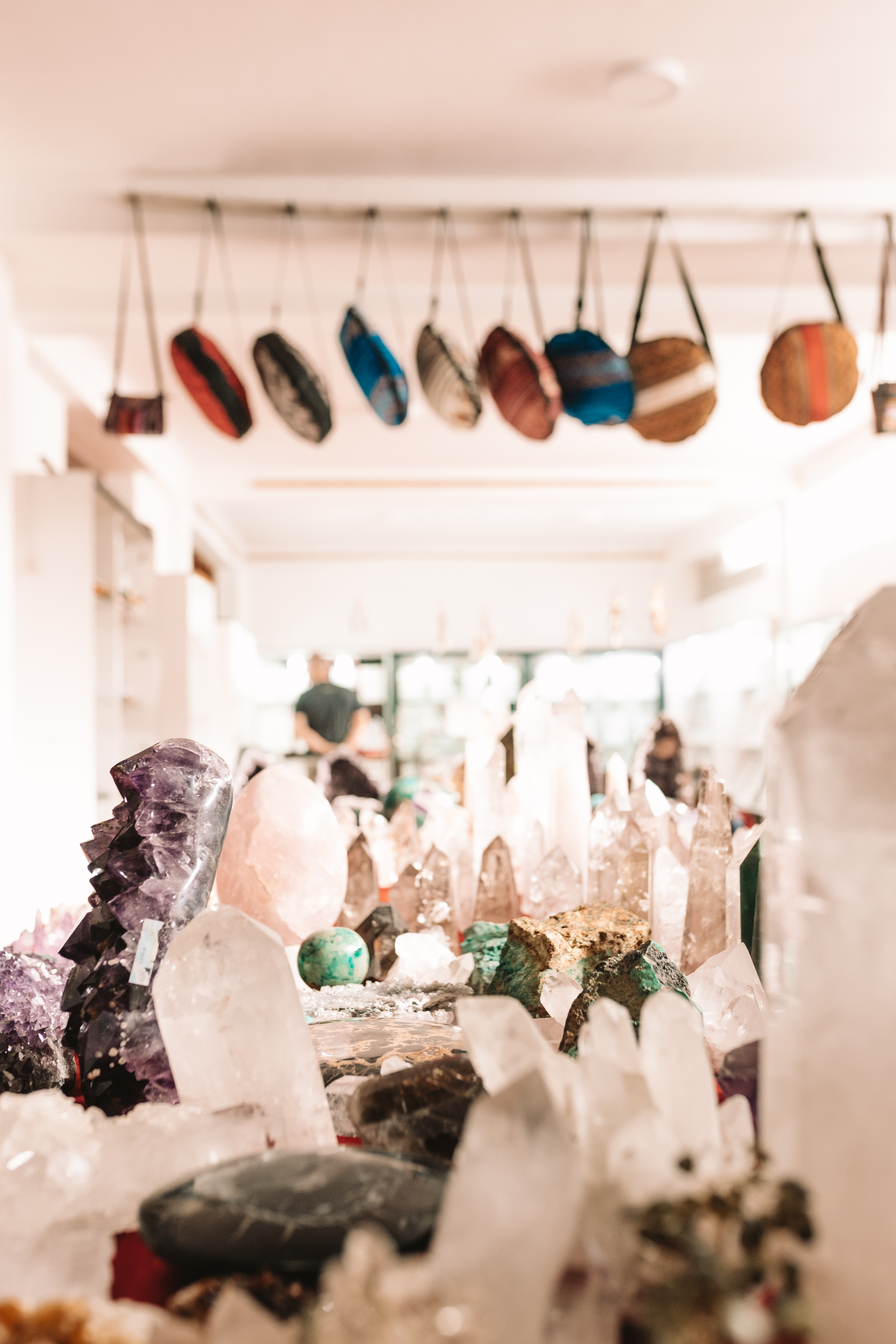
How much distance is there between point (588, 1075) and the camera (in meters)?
0.47

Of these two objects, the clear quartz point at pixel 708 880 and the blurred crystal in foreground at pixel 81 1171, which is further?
the clear quartz point at pixel 708 880

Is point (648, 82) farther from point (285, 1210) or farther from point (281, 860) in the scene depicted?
point (285, 1210)

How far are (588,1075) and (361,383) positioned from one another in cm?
222

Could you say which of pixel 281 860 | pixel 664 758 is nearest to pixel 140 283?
pixel 664 758

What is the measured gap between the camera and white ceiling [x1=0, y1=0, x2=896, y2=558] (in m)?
2.22

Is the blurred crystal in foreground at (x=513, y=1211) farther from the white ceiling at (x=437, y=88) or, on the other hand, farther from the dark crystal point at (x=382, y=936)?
the white ceiling at (x=437, y=88)

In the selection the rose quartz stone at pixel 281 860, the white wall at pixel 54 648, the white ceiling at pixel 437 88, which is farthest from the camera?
the white wall at pixel 54 648

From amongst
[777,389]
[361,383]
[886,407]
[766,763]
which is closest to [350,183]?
[361,383]

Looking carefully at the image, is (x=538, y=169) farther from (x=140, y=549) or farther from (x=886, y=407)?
(x=140, y=549)

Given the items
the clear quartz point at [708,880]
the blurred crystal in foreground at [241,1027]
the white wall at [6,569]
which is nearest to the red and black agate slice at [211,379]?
the white wall at [6,569]

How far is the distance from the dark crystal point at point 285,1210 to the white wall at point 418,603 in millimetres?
8570

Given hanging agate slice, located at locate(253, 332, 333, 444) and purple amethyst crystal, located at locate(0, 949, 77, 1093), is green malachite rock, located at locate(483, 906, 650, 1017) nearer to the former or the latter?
purple amethyst crystal, located at locate(0, 949, 77, 1093)

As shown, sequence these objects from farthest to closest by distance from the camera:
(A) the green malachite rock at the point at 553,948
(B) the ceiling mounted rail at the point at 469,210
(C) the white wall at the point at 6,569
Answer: (C) the white wall at the point at 6,569, (B) the ceiling mounted rail at the point at 469,210, (A) the green malachite rock at the point at 553,948

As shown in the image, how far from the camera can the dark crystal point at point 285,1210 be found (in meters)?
0.44
